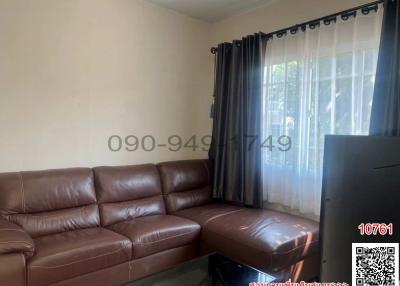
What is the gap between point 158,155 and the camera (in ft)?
10.8

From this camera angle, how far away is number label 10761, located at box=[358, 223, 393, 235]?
1.66ft

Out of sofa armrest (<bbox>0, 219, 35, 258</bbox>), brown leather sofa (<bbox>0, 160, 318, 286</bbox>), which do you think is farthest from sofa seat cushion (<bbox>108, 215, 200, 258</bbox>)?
sofa armrest (<bbox>0, 219, 35, 258</bbox>)

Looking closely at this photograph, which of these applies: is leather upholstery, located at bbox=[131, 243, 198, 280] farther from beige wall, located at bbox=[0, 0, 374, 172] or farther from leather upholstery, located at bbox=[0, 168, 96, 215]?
beige wall, located at bbox=[0, 0, 374, 172]

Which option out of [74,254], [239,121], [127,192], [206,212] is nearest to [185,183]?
[206,212]

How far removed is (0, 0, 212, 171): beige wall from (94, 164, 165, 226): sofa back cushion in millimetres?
289

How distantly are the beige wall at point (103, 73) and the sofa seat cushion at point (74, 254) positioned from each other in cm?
79

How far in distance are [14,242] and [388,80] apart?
2.52 m

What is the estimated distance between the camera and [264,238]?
83.9 inches

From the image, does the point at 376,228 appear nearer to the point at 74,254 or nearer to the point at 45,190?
the point at 74,254

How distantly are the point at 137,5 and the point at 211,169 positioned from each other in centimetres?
184

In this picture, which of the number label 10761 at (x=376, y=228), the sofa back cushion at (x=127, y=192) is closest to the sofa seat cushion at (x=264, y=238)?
the sofa back cushion at (x=127, y=192)

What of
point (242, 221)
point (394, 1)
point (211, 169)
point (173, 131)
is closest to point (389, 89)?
point (394, 1)

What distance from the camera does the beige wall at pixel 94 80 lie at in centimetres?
241

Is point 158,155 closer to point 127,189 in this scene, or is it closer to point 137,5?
point 127,189
